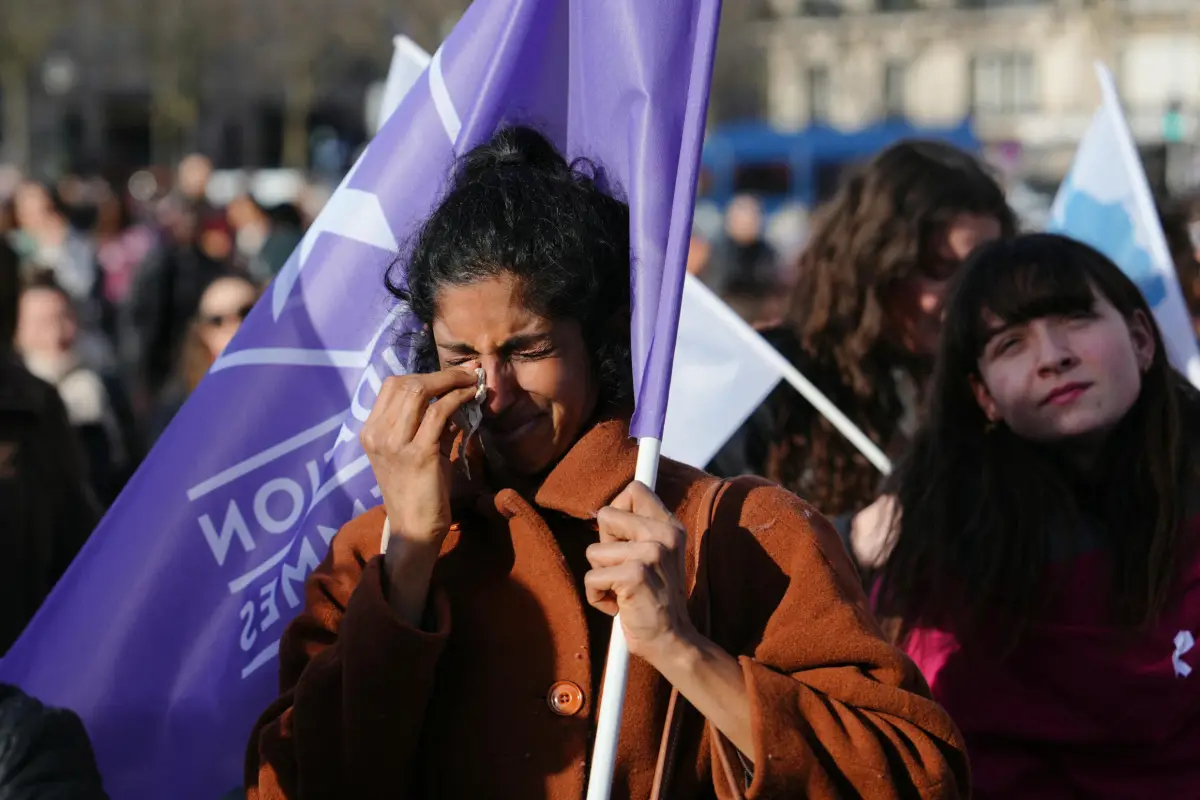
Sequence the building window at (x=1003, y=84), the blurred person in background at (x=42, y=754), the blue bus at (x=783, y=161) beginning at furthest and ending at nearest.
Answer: the building window at (x=1003, y=84)
the blue bus at (x=783, y=161)
the blurred person in background at (x=42, y=754)

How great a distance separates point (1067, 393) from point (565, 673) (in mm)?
1219

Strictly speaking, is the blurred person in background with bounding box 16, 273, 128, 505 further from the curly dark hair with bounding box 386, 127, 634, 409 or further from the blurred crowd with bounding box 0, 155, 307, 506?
the curly dark hair with bounding box 386, 127, 634, 409

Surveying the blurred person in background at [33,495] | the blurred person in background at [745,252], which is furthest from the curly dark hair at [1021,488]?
the blurred person in background at [745,252]

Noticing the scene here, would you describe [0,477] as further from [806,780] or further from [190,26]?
[190,26]

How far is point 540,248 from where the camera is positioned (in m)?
2.41

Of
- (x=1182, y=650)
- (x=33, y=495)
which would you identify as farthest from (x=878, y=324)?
(x=33, y=495)

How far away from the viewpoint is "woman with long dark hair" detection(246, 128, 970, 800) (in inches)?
88.0

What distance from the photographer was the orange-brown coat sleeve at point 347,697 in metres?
2.29

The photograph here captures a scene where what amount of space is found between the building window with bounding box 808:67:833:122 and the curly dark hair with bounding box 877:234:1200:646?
58.4 metres

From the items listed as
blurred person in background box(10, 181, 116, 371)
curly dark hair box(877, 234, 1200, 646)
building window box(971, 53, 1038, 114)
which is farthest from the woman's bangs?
building window box(971, 53, 1038, 114)

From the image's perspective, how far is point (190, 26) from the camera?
40094 millimetres

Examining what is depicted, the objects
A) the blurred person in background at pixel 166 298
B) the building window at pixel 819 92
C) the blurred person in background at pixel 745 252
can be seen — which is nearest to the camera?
the blurred person in background at pixel 166 298

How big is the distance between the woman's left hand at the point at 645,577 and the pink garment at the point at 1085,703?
948 mm

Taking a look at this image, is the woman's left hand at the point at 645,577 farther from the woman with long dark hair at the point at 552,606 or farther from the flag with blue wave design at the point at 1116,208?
the flag with blue wave design at the point at 1116,208
